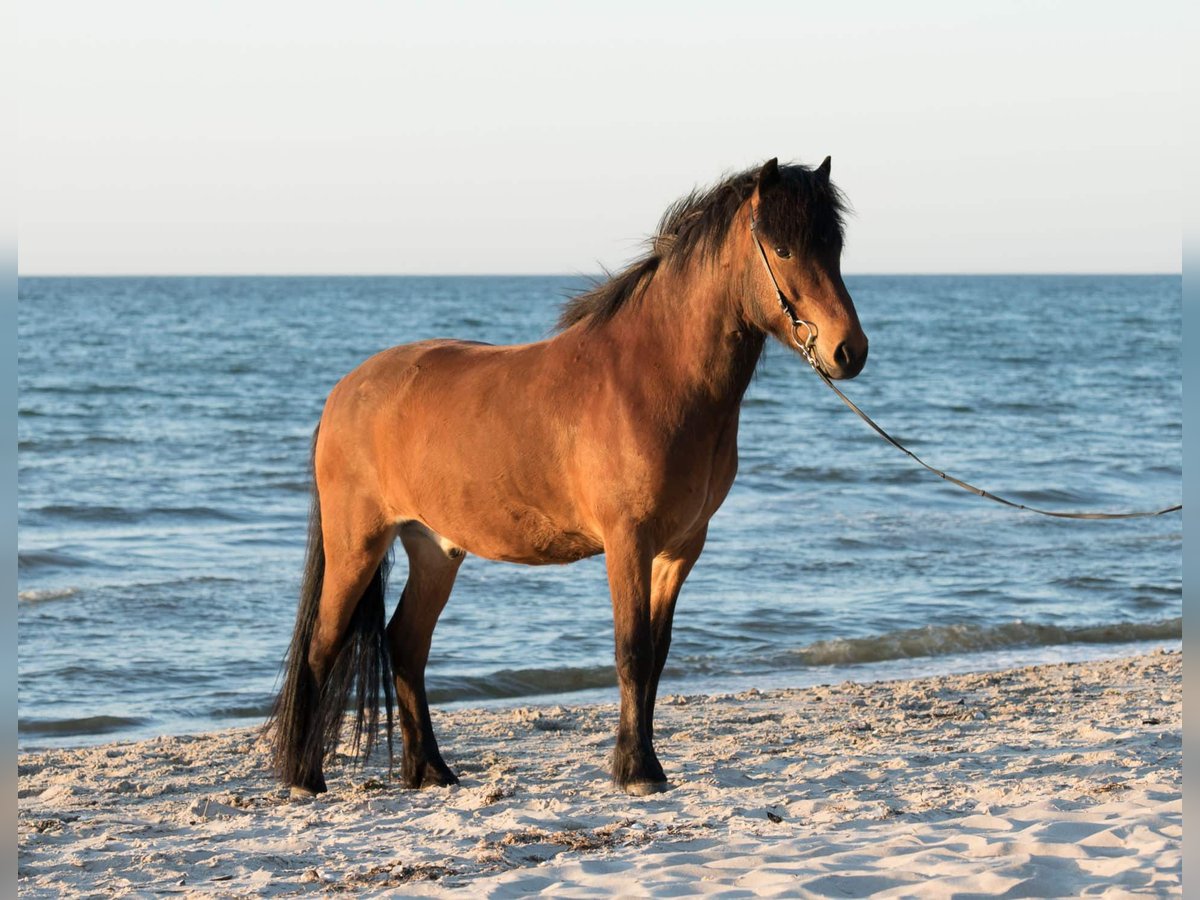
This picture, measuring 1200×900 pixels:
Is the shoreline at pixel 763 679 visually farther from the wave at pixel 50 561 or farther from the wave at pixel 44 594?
the wave at pixel 50 561

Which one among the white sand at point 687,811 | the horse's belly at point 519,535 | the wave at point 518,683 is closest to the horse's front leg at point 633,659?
the white sand at point 687,811

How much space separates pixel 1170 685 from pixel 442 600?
4.33 m

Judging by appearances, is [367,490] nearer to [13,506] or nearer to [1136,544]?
[13,506]

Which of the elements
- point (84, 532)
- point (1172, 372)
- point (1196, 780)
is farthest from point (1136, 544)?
point (1172, 372)

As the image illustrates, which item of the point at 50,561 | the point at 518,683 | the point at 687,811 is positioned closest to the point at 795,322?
the point at 687,811

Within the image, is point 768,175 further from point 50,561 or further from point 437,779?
point 50,561

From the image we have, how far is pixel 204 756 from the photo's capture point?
246 inches

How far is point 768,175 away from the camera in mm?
4625

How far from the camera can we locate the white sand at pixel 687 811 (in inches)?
156

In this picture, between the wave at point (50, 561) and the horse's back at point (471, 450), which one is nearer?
the horse's back at point (471, 450)

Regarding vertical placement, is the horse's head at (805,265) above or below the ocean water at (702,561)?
above

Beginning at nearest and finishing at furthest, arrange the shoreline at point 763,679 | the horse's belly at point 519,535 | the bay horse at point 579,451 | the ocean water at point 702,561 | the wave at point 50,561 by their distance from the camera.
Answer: the bay horse at point 579,451 → the horse's belly at point 519,535 → the shoreline at point 763,679 → the ocean water at point 702,561 → the wave at point 50,561

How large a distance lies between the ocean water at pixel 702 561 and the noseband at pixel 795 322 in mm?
991

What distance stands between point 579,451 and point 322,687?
161 cm
